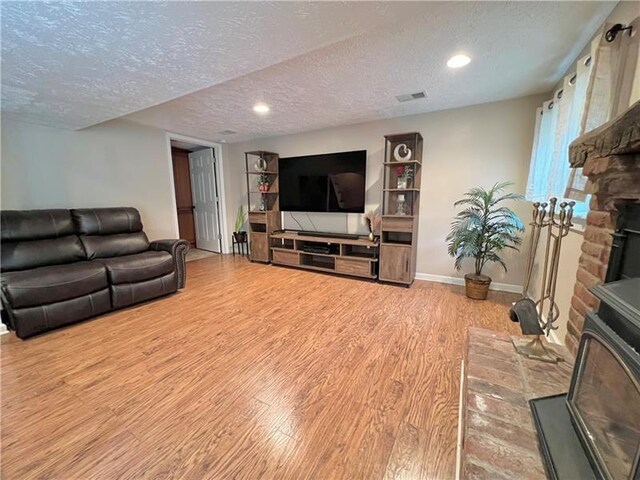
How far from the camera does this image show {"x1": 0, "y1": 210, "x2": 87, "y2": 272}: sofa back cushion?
233cm

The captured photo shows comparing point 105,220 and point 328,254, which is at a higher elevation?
point 105,220

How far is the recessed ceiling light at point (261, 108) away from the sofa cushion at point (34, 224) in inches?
94.2

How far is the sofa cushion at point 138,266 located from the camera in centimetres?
→ 253

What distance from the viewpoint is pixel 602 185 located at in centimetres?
114

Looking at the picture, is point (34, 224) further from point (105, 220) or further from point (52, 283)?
point (52, 283)

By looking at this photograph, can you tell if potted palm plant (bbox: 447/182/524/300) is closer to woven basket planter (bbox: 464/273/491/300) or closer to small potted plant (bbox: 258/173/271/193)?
woven basket planter (bbox: 464/273/491/300)

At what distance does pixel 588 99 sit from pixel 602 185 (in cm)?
70

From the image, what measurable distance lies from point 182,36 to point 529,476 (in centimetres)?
236

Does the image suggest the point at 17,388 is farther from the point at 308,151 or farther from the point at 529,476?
the point at 308,151

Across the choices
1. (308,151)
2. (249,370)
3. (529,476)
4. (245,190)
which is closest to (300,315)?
(249,370)

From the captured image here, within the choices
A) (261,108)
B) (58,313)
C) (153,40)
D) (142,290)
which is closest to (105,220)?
(142,290)

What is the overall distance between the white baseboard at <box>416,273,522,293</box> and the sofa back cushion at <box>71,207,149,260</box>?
3.66 m

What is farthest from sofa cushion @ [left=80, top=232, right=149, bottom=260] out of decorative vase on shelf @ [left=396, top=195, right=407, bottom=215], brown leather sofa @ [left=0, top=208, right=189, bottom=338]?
decorative vase on shelf @ [left=396, top=195, right=407, bottom=215]

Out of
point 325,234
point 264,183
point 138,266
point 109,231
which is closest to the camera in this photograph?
point 138,266
